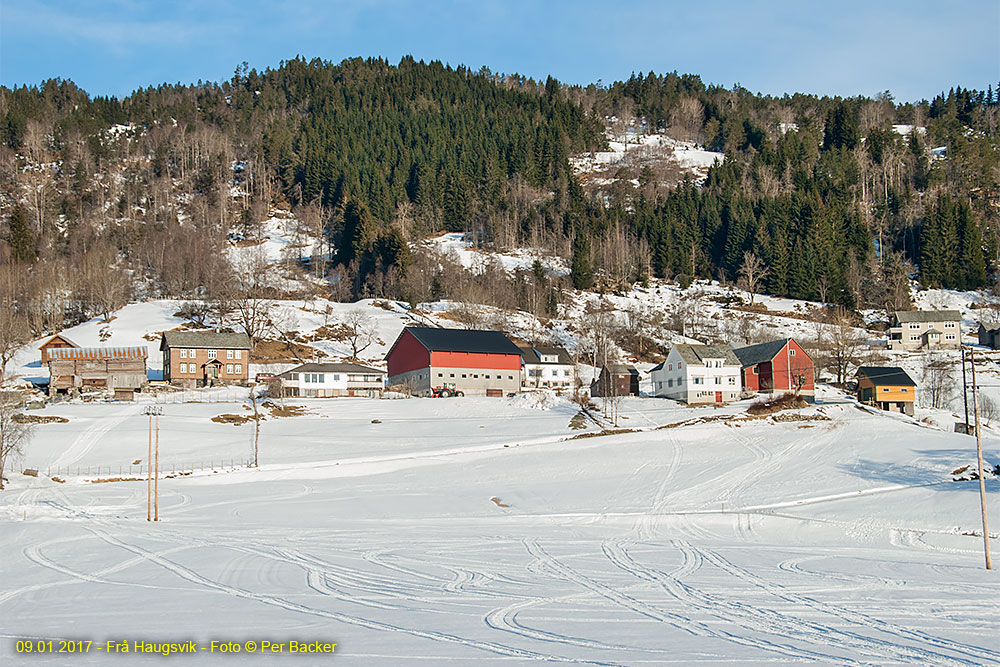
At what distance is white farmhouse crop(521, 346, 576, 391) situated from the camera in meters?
89.7

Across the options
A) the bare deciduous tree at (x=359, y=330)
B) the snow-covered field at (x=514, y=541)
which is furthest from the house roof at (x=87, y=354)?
the bare deciduous tree at (x=359, y=330)

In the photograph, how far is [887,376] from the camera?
7362cm

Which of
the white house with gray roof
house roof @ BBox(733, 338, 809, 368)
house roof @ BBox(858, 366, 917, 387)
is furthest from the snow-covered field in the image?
the white house with gray roof

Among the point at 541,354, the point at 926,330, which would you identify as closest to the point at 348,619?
the point at 541,354

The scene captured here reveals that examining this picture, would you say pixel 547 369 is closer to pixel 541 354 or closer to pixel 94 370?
pixel 541 354

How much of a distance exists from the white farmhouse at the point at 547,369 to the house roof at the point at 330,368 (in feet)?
54.6

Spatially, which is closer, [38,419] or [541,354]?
[38,419]

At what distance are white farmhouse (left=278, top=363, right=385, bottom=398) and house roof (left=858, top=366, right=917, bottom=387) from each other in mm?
44833

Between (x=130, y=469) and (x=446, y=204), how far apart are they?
121334 mm

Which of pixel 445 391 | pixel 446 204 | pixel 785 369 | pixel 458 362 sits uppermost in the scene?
pixel 446 204

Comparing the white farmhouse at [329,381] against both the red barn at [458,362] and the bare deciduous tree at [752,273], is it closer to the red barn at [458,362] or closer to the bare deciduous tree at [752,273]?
the red barn at [458,362]

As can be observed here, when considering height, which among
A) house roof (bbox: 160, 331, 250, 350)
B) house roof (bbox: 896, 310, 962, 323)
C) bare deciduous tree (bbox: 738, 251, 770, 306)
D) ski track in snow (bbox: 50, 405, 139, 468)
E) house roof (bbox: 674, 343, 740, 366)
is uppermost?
bare deciduous tree (bbox: 738, 251, 770, 306)

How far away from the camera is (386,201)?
518 feet

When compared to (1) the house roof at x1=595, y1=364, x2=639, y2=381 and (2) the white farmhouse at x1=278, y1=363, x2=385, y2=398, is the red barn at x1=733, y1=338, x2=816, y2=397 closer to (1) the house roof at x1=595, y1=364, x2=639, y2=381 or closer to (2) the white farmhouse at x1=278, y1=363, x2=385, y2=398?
(1) the house roof at x1=595, y1=364, x2=639, y2=381
